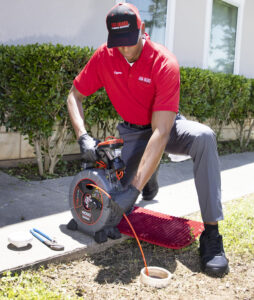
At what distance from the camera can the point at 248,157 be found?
23.9 feet

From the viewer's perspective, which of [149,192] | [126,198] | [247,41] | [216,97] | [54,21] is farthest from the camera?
[247,41]

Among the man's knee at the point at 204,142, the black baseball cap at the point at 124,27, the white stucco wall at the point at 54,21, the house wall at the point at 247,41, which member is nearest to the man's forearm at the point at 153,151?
the man's knee at the point at 204,142

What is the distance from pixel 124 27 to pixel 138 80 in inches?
17.7

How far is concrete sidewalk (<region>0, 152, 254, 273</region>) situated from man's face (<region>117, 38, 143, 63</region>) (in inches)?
53.1

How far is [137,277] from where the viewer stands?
8.20 ft

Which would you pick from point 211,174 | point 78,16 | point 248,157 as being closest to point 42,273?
point 211,174

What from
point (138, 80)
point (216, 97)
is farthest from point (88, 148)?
point (216, 97)

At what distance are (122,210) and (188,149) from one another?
0.78m

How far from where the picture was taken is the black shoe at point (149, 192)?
3.85 meters

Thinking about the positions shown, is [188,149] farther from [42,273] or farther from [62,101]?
[62,101]

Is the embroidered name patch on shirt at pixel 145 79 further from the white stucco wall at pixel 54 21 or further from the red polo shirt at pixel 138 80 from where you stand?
the white stucco wall at pixel 54 21

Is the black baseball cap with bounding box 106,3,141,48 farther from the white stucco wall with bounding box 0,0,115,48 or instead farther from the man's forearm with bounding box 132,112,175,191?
Result: the white stucco wall with bounding box 0,0,115,48

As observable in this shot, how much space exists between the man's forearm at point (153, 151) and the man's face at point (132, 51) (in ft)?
1.60

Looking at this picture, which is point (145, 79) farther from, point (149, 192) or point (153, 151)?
point (149, 192)
